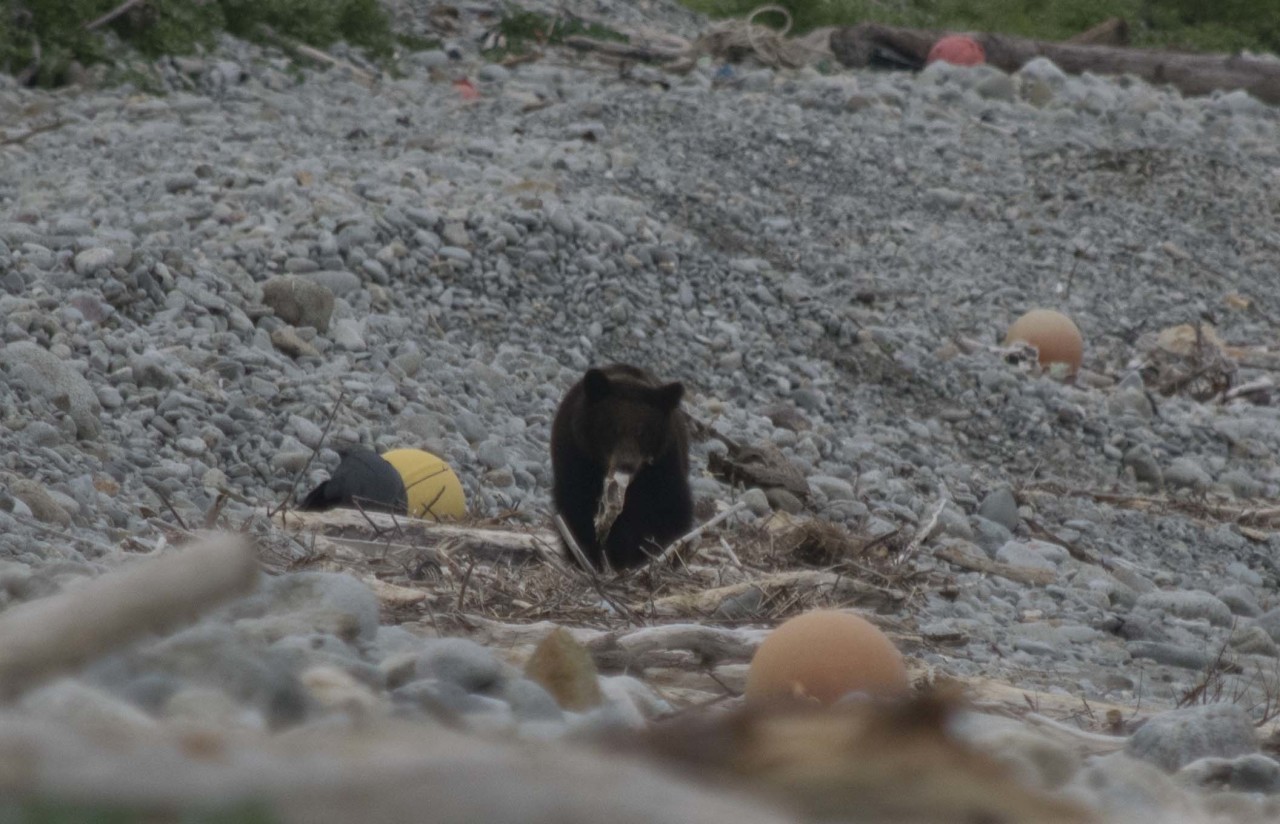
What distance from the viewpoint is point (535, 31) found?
59.8ft

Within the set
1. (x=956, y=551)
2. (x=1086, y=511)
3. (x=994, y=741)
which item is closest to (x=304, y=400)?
(x=956, y=551)

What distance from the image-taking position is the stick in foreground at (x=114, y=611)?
8.63 feet

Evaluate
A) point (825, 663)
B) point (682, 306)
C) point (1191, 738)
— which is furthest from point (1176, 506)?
point (825, 663)

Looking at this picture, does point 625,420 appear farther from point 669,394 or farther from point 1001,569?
point 1001,569

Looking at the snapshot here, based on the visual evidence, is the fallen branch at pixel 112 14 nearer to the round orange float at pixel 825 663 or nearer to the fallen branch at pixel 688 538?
the fallen branch at pixel 688 538

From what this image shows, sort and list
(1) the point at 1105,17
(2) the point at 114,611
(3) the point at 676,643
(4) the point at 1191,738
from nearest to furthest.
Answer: (2) the point at 114,611, (4) the point at 1191,738, (3) the point at 676,643, (1) the point at 1105,17

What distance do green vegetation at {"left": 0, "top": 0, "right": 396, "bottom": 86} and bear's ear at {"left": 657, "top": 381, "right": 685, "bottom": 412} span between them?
8.72m

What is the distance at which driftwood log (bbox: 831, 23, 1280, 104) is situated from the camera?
18625 mm

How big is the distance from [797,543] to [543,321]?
3600 millimetres

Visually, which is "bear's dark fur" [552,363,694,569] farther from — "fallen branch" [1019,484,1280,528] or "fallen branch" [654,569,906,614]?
"fallen branch" [1019,484,1280,528]

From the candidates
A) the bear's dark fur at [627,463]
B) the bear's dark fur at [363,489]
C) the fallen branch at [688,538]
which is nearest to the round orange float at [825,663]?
the fallen branch at [688,538]

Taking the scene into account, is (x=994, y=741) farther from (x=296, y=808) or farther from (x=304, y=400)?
(x=304, y=400)

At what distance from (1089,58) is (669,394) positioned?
12.9 meters

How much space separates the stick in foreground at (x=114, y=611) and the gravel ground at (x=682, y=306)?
317mm
